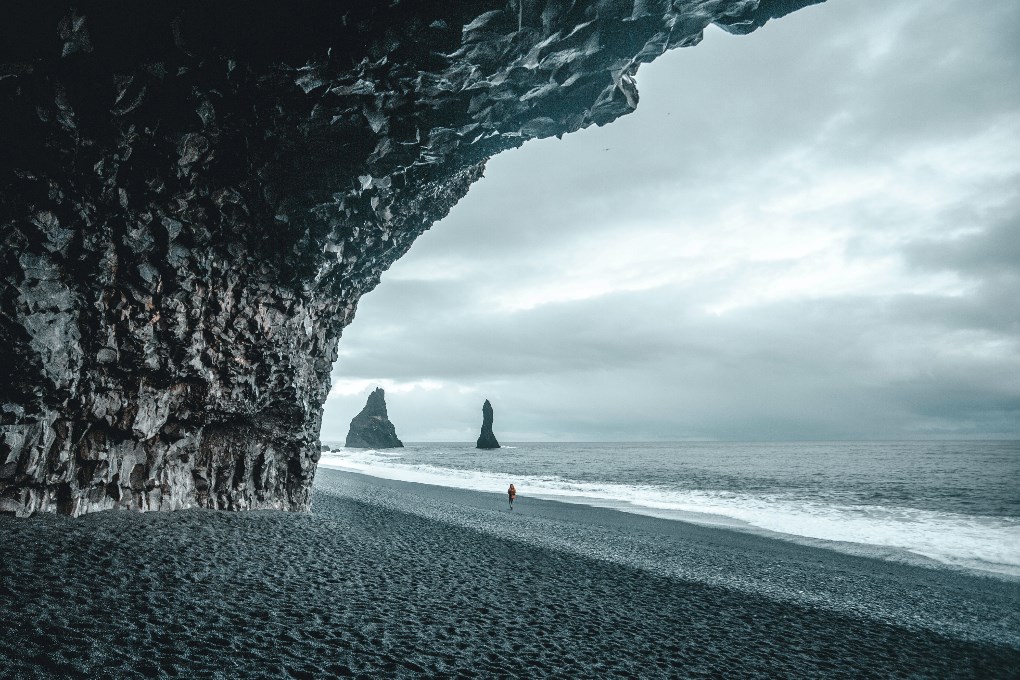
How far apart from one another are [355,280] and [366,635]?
14657 millimetres

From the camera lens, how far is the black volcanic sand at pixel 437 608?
253 inches

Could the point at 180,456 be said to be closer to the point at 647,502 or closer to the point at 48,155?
the point at 48,155

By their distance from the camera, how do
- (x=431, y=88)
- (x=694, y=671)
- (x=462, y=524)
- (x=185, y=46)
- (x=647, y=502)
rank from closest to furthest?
(x=694, y=671), (x=185, y=46), (x=431, y=88), (x=462, y=524), (x=647, y=502)

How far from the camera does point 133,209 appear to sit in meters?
12.4

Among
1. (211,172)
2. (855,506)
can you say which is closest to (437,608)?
(211,172)

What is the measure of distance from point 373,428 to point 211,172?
150317 millimetres

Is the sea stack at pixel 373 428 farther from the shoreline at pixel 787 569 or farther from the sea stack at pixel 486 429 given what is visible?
the shoreline at pixel 787 569

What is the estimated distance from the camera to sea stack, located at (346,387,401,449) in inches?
6127

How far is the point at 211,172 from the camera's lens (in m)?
13.3

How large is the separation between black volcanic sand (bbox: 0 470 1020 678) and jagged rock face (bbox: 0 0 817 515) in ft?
8.14

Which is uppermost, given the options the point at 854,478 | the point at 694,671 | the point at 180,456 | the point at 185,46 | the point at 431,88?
the point at 431,88

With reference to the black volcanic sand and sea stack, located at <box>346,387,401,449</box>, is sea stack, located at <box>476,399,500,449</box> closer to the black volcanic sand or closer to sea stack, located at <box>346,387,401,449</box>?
sea stack, located at <box>346,387,401,449</box>

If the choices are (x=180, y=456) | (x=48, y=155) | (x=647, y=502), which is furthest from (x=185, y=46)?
(x=647, y=502)

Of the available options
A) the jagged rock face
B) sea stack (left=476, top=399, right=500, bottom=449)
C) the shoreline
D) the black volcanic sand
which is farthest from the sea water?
sea stack (left=476, top=399, right=500, bottom=449)
